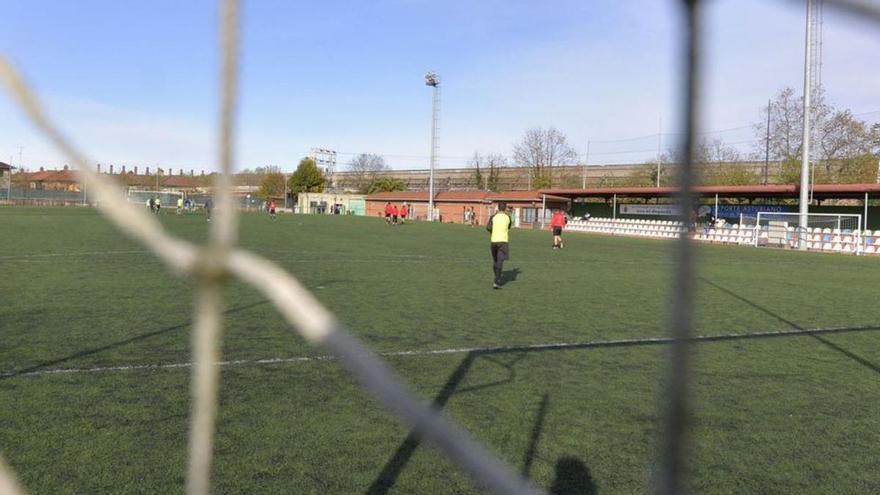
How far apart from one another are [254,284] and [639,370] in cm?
512

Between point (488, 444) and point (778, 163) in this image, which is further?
point (778, 163)

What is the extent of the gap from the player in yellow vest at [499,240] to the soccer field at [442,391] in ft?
3.69

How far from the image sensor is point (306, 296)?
72 cm

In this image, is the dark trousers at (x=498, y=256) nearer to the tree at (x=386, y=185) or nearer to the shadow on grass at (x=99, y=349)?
the shadow on grass at (x=99, y=349)

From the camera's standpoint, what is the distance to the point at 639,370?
5395 mm

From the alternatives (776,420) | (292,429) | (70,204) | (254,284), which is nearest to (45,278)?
(292,429)

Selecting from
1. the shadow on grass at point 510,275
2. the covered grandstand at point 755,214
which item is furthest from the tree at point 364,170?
the shadow on grass at point 510,275

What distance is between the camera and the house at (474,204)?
5044 centimetres

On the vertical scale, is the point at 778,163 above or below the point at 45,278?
above

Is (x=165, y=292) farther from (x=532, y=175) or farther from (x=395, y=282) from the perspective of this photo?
(x=532, y=175)

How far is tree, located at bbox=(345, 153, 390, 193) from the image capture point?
312 ft

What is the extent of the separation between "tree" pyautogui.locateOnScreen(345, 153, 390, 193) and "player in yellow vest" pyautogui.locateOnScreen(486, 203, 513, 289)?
83.9 meters

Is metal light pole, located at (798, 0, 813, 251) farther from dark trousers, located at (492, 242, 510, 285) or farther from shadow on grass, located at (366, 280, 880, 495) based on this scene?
shadow on grass, located at (366, 280, 880, 495)

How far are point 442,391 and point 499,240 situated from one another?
680 centimetres
